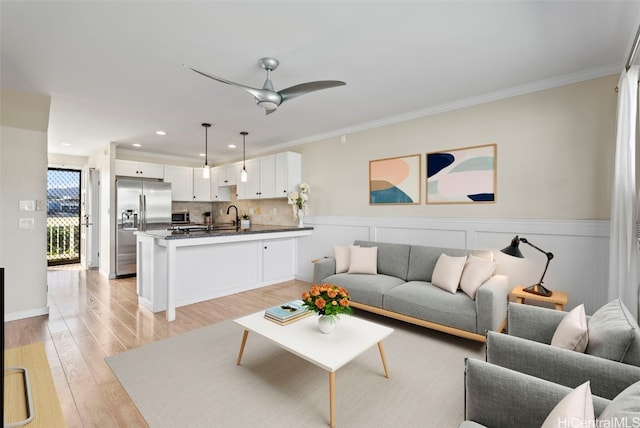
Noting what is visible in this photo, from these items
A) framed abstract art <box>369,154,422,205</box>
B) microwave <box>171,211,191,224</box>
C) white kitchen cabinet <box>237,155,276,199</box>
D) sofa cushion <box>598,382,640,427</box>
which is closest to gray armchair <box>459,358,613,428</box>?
sofa cushion <box>598,382,640,427</box>

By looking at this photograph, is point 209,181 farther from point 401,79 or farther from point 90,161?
point 401,79

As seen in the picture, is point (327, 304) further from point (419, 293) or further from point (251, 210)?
point (251, 210)

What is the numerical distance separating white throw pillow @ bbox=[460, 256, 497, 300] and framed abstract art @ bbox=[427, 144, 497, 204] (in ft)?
2.60

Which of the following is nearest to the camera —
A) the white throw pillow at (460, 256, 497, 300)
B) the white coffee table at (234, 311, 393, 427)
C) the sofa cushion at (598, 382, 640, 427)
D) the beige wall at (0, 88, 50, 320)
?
the sofa cushion at (598, 382, 640, 427)

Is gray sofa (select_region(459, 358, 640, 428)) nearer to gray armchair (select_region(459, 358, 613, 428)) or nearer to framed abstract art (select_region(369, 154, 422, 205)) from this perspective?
gray armchair (select_region(459, 358, 613, 428))

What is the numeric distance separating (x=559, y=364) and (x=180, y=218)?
726 centimetres

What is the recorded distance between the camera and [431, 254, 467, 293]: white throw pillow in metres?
3.00

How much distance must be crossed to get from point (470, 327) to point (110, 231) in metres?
6.12

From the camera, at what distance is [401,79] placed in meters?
2.93

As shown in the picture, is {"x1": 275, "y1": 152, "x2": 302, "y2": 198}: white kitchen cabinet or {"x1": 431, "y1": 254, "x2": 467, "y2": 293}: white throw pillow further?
{"x1": 275, "y1": 152, "x2": 302, "y2": 198}: white kitchen cabinet

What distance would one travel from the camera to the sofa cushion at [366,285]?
3.25 meters

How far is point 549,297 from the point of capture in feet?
8.73

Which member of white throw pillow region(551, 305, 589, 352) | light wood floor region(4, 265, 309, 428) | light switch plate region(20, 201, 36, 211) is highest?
light switch plate region(20, 201, 36, 211)

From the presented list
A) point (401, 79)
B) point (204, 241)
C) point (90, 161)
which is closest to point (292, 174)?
point (204, 241)
